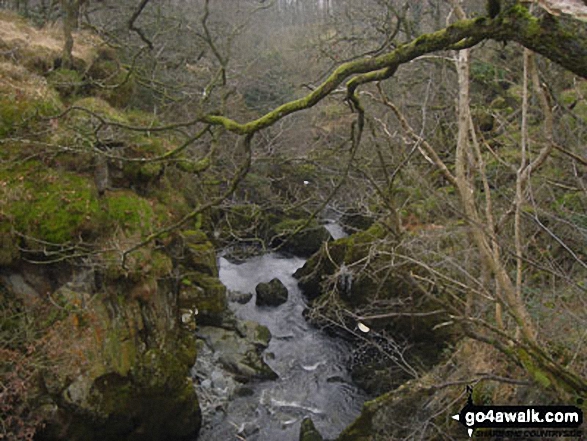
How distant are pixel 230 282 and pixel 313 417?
6047mm

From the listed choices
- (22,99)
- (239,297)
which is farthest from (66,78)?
(239,297)

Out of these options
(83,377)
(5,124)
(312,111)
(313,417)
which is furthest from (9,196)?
(312,111)

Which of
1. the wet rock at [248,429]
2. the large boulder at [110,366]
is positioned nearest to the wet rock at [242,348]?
the wet rock at [248,429]

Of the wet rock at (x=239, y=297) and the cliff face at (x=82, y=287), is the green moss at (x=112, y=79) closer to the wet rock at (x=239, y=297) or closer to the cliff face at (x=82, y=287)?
the cliff face at (x=82, y=287)

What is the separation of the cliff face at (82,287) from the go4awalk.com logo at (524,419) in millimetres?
4169

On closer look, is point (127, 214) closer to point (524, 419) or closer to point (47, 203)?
point (47, 203)

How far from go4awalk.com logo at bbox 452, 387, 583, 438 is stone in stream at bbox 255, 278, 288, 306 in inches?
319

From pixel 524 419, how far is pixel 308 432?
4077 mm

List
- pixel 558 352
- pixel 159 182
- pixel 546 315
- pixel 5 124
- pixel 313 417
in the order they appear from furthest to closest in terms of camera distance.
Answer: pixel 159 182 < pixel 313 417 < pixel 5 124 < pixel 546 315 < pixel 558 352

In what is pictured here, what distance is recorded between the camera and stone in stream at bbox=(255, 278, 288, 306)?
40.7 ft

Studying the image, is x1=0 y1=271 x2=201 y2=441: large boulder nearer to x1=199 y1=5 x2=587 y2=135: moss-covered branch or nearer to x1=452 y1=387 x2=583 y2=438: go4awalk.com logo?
x1=452 y1=387 x2=583 y2=438: go4awalk.com logo

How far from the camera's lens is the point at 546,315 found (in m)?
5.52

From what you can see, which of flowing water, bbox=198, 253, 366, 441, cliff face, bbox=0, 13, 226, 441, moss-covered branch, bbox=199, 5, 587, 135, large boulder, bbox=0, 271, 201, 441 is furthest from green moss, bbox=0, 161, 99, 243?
moss-covered branch, bbox=199, 5, 587, 135

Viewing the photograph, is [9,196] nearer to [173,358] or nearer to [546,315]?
[173,358]
